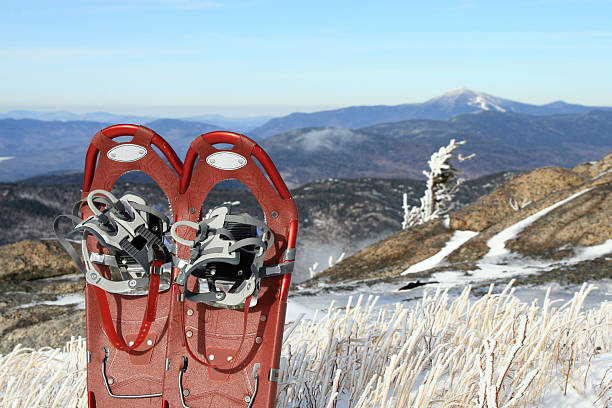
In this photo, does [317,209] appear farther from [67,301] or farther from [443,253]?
[67,301]

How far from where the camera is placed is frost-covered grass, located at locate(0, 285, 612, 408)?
8.48 feet

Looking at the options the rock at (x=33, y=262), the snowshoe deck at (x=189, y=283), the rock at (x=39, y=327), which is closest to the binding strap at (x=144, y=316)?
the snowshoe deck at (x=189, y=283)

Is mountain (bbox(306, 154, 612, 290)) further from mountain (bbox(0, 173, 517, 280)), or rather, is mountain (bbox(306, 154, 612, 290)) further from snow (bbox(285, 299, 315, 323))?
mountain (bbox(0, 173, 517, 280))

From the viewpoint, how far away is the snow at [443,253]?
552 inches

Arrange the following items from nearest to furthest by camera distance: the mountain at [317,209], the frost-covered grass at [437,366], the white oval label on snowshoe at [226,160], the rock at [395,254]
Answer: the frost-covered grass at [437,366]
the white oval label on snowshoe at [226,160]
the rock at [395,254]
the mountain at [317,209]

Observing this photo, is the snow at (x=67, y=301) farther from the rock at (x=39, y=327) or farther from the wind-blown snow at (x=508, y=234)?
the wind-blown snow at (x=508, y=234)

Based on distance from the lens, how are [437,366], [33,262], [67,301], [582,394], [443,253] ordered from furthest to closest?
[443,253] < [33,262] < [67,301] < [582,394] < [437,366]

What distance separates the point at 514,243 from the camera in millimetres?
13055

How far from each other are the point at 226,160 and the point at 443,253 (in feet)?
42.9

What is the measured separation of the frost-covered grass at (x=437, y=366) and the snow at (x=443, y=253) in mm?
9668

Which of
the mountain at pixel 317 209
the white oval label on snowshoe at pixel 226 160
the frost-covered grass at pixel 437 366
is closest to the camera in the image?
the frost-covered grass at pixel 437 366

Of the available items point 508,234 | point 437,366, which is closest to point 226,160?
point 437,366

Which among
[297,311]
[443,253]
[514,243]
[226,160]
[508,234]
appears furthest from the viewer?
[443,253]

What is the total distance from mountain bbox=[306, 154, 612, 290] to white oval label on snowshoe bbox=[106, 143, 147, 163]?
20.8 feet
